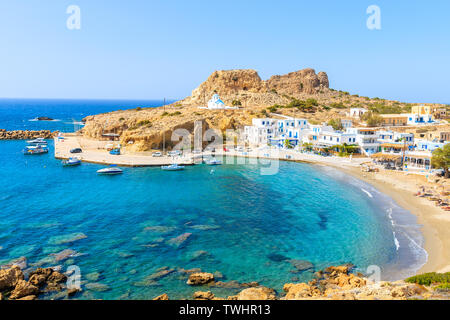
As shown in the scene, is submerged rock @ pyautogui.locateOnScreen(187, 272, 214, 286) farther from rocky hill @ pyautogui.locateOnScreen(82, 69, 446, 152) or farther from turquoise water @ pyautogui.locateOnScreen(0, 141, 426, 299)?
rocky hill @ pyautogui.locateOnScreen(82, 69, 446, 152)

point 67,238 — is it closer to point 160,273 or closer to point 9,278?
point 9,278

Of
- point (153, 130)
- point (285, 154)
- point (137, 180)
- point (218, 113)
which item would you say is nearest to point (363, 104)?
point (218, 113)

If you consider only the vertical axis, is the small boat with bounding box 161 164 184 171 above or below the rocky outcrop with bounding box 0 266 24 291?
above

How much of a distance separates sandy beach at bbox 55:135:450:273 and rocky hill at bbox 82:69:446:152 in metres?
4.40

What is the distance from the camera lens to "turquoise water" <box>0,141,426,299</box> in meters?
18.1

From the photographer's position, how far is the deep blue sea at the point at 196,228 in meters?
17.9

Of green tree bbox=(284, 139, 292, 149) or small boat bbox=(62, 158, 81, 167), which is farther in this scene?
green tree bbox=(284, 139, 292, 149)

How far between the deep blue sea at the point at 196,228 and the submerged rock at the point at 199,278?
1.65ft

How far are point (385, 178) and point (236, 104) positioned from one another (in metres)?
56.7

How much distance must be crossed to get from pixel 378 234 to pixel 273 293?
37.6ft

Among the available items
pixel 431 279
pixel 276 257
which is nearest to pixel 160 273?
pixel 276 257

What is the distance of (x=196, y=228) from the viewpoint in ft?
78.0

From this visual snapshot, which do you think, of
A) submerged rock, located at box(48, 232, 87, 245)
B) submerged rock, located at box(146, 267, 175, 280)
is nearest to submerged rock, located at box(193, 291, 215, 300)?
submerged rock, located at box(146, 267, 175, 280)

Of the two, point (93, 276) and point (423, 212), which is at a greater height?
point (423, 212)
